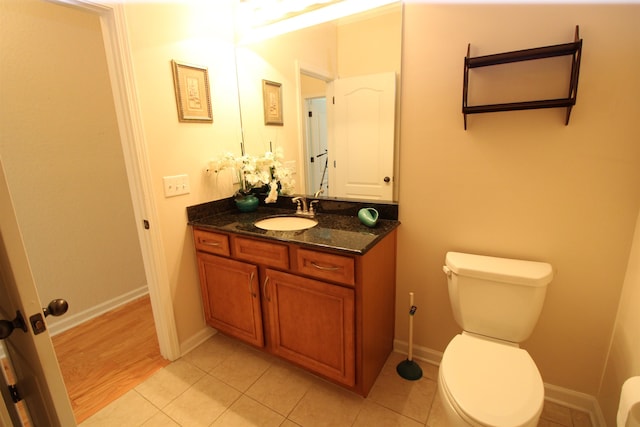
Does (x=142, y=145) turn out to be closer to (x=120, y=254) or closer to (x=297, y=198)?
(x=297, y=198)

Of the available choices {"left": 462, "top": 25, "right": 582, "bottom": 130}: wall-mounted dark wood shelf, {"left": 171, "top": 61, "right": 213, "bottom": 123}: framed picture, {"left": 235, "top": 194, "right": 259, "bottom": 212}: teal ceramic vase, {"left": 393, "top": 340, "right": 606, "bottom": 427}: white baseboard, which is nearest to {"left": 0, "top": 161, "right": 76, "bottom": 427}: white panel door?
{"left": 171, "top": 61, "right": 213, "bottom": 123}: framed picture

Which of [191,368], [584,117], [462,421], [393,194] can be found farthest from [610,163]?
[191,368]

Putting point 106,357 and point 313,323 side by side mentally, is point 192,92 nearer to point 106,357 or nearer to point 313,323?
point 313,323

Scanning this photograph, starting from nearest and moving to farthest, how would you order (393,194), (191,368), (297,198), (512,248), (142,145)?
(512,248), (142,145), (393,194), (191,368), (297,198)

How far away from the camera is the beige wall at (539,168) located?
123 cm

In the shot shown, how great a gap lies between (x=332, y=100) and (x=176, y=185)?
109cm

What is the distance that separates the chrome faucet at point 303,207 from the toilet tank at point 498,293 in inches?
35.0

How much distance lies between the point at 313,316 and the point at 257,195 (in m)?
1.07

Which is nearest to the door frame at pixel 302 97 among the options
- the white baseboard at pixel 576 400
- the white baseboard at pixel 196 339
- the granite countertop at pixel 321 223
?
the granite countertop at pixel 321 223

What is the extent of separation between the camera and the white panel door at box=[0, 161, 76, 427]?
706 millimetres

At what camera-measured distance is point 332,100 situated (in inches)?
75.5

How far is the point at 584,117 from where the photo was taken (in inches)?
50.1

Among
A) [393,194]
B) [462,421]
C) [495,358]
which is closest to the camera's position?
[462,421]

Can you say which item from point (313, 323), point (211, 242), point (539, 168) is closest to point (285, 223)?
point (211, 242)
